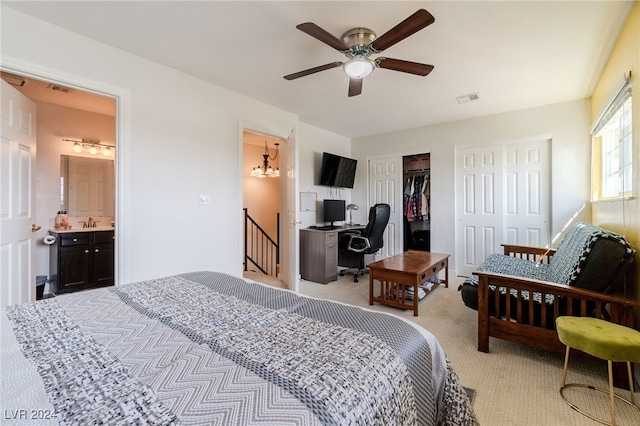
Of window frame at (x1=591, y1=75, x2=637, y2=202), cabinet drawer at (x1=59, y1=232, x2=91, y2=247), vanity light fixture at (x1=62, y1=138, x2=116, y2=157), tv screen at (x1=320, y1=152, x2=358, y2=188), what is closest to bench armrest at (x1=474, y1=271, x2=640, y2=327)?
window frame at (x1=591, y1=75, x2=637, y2=202)

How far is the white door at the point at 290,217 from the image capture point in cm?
352

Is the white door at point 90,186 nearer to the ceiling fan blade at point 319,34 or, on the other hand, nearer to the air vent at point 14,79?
the air vent at point 14,79

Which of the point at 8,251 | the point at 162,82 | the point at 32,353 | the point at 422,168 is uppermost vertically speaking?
the point at 162,82

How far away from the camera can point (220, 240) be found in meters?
3.19

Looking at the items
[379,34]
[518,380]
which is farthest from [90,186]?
[518,380]

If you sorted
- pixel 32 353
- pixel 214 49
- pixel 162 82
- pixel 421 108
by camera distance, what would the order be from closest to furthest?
pixel 32 353
pixel 214 49
pixel 162 82
pixel 421 108

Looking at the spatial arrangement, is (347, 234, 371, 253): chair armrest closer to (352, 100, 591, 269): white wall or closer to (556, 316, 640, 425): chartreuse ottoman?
(352, 100, 591, 269): white wall

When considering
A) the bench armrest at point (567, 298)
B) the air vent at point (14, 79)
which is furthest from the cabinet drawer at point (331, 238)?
the air vent at point (14, 79)

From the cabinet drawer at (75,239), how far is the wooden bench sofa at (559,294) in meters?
4.41

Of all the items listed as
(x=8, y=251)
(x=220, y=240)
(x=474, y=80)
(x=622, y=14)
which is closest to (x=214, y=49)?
(x=220, y=240)

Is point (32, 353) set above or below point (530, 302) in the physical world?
above

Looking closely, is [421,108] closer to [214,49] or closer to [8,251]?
[214,49]

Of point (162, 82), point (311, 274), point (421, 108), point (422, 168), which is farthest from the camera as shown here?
point (422, 168)

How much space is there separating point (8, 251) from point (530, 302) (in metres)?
3.90
